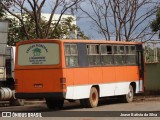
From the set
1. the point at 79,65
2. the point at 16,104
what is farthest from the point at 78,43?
the point at 16,104

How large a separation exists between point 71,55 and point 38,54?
1337 millimetres

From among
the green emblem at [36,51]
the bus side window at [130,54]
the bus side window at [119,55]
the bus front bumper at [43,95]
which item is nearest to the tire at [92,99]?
the bus front bumper at [43,95]

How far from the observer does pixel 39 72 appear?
1986 cm

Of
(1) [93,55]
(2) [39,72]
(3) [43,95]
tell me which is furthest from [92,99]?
(2) [39,72]

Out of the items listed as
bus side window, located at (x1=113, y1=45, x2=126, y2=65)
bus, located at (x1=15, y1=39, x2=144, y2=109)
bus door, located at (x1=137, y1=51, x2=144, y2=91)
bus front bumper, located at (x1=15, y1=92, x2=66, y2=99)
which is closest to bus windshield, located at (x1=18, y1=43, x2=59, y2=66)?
bus, located at (x1=15, y1=39, x2=144, y2=109)

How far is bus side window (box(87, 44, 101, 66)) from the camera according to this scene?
21156mm

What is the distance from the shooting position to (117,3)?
34.9 m

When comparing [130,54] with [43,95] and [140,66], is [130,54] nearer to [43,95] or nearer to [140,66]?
[140,66]

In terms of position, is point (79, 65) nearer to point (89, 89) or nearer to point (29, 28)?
point (89, 89)

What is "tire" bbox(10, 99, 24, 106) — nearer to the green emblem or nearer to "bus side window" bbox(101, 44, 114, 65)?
"bus side window" bbox(101, 44, 114, 65)

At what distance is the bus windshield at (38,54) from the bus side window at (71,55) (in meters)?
0.49

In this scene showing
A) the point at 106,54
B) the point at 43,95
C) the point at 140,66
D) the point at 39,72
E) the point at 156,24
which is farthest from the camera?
the point at 156,24

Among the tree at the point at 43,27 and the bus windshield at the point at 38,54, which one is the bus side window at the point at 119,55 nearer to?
the bus windshield at the point at 38,54

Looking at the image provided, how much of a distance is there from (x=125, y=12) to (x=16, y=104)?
12599 mm
